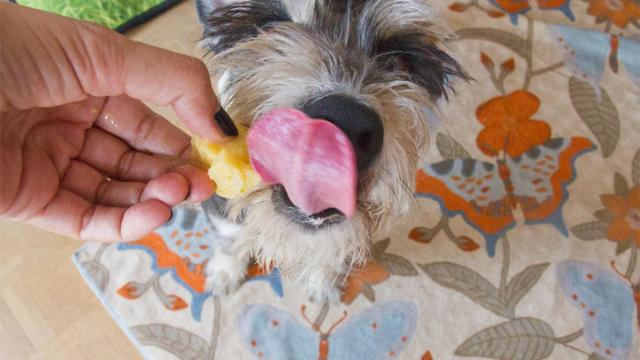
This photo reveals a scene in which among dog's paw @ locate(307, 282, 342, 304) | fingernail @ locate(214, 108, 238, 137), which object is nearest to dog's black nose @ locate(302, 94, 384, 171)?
fingernail @ locate(214, 108, 238, 137)

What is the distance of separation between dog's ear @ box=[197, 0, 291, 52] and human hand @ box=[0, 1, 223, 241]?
223 mm

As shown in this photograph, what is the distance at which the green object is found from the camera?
192 cm

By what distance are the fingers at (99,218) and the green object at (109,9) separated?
3.74ft

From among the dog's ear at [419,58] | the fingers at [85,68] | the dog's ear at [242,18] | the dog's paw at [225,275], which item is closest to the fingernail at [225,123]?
the fingers at [85,68]

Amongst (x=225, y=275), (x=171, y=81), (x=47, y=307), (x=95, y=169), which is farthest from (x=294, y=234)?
(x=47, y=307)

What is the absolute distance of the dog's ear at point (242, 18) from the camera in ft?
3.35

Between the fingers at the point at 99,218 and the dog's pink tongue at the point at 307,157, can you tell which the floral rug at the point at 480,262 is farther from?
the dog's pink tongue at the point at 307,157

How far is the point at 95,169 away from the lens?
3.62 ft

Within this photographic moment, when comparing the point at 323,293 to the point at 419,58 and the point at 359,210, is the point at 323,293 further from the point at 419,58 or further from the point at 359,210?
the point at 419,58

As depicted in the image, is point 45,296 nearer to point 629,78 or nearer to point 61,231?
point 61,231

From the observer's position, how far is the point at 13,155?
899 mm

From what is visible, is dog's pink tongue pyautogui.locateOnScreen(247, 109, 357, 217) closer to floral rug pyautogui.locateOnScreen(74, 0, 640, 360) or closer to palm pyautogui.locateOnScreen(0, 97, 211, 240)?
palm pyautogui.locateOnScreen(0, 97, 211, 240)

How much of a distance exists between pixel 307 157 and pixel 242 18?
0.39m

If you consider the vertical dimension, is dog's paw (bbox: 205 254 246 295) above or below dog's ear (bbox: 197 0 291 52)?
below
